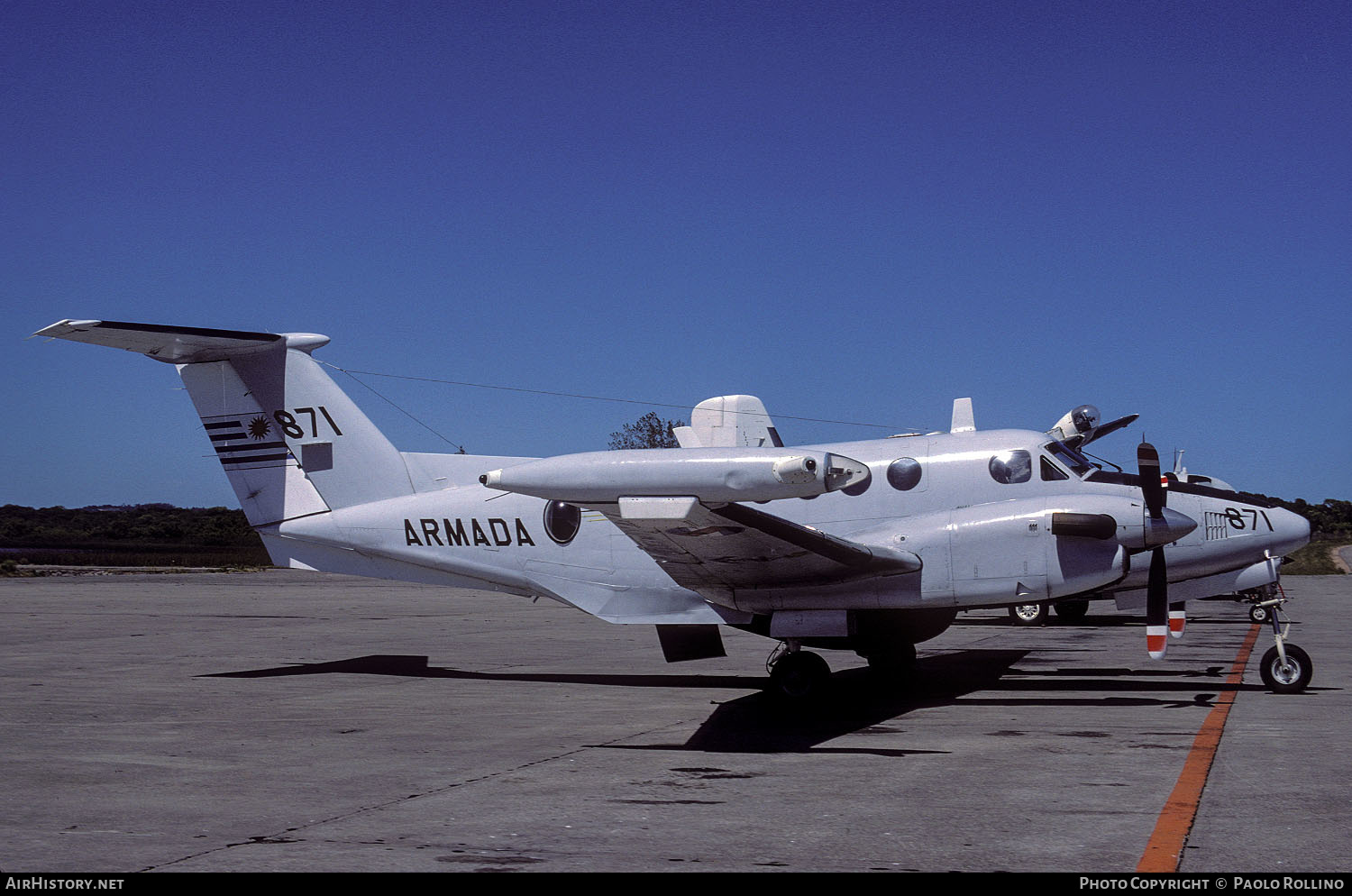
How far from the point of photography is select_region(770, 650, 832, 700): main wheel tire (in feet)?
41.7

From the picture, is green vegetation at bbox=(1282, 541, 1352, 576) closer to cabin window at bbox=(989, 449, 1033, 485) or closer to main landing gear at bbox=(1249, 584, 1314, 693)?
main landing gear at bbox=(1249, 584, 1314, 693)

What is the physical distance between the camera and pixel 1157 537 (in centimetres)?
1262

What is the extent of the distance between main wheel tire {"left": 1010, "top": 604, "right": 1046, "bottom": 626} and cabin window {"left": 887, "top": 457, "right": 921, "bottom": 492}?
1282 centimetres

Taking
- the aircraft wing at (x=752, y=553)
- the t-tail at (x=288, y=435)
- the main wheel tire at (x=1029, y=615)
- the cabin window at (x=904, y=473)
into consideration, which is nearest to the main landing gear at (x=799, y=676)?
the aircraft wing at (x=752, y=553)

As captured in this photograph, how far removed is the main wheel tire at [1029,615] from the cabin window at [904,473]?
1282 cm

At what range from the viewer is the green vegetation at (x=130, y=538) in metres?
72.6

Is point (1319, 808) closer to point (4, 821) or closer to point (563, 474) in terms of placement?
point (563, 474)

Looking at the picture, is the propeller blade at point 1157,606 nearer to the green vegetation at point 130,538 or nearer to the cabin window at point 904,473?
the cabin window at point 904,473

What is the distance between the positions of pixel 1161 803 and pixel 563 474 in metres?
5.18

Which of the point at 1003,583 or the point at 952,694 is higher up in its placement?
the point at 1003,583

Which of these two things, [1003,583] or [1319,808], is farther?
[1003,583]

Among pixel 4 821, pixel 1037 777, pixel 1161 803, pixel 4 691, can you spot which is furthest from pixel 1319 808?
pixel 4 691

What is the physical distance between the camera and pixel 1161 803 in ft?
24.6

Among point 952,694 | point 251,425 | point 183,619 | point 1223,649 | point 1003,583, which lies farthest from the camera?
point 183,619
